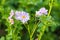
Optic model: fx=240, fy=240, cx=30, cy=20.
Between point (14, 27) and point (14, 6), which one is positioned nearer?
point (14, 27)

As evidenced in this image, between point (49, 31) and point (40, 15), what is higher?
point (40, 15)

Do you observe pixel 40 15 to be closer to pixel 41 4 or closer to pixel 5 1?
pixel 41 4

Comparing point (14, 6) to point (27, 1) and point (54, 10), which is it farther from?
point (54, 10)

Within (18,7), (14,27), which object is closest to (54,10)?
(18,7)

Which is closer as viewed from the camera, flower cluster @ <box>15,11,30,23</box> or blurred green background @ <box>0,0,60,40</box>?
flower cluster @ <box>15,11,30,23</box>

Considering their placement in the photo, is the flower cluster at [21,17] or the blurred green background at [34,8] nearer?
the flower cluster at [21,17]

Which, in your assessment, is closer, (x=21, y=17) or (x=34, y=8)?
(x=21, y=17)

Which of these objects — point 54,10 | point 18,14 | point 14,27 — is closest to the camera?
point 18,14

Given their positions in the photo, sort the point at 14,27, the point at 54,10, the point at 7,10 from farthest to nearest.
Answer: the point at 54,10
the point at 7,10
the point at 14,27

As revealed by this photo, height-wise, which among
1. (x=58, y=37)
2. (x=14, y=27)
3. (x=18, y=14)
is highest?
(x=18, y=14)
